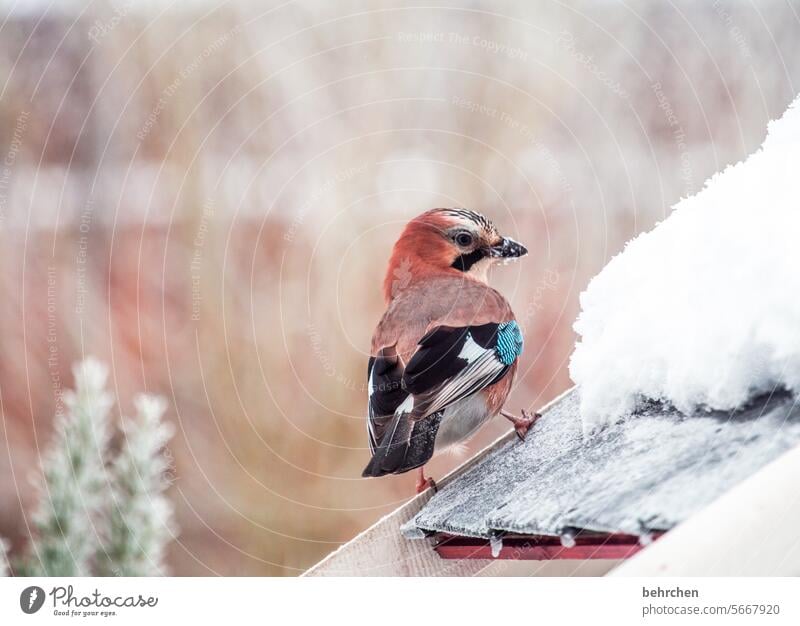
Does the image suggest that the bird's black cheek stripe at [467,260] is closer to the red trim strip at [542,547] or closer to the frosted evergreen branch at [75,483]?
the red trim strip at [542,547]

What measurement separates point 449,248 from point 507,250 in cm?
7

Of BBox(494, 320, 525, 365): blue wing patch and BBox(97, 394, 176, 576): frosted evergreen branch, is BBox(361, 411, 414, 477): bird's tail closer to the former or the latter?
BBox(494, 320, 525, 365): blue wing patch

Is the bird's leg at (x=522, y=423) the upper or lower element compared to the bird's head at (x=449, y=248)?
lower

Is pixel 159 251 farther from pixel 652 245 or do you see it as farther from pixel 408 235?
pixel 652 245

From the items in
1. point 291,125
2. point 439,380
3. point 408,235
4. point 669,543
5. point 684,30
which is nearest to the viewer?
point 669,543

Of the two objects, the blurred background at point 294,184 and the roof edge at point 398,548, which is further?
the blurred background at point 294,184

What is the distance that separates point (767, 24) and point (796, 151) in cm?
34

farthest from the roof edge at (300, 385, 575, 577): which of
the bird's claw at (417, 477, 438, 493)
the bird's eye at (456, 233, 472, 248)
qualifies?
the bird's eye at (456, 233, 472, 248)

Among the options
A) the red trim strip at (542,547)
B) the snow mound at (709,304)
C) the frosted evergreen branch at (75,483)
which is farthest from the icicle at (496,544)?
the frosted evergreen branch at (75,483)

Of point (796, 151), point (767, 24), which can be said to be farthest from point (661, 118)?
point (796, 151)

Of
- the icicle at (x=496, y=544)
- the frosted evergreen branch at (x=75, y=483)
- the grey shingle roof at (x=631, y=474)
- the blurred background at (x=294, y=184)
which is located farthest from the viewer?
the blurred background at (x=294, y=184)

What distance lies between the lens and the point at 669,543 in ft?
2.09

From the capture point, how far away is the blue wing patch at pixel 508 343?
33.2 inches

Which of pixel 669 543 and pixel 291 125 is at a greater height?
pixel 291 125
